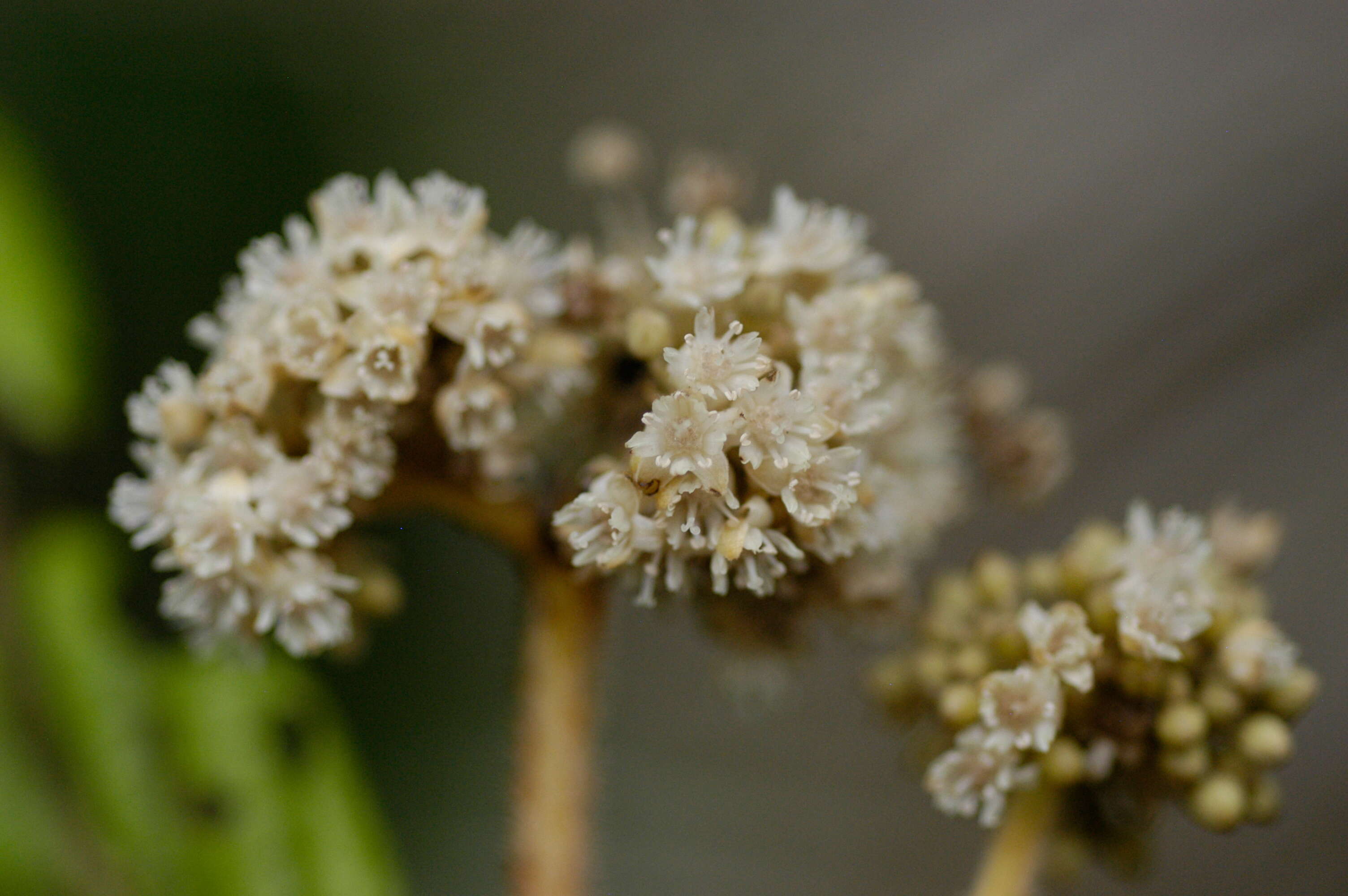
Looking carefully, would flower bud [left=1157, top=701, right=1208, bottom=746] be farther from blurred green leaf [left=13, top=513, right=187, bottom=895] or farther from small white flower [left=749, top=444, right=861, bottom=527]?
blurred green leaf [left=13, top=513, right=187, bottom=895]

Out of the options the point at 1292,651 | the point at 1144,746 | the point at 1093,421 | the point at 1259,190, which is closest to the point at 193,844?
the point at 1144,746

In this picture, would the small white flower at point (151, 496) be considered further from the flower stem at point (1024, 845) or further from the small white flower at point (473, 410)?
the flower stem at point (1024, 845)

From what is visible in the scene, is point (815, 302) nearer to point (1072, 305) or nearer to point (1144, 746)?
point (1144, 746)

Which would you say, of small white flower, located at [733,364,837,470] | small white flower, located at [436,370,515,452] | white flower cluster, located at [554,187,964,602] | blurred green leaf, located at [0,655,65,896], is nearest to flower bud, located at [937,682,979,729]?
white flower cluster, located at [554,187,964,602]

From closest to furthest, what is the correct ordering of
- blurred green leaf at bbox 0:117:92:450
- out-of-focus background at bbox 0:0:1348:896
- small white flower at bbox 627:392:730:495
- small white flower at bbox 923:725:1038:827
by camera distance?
small white flower at bbox 627:392:730:495 → small white flower at bbox 923:725:1038:827 → blurred green leaf at bbox 0:117:92:450 → out-of-focus background at bbox 0:0:1348:896

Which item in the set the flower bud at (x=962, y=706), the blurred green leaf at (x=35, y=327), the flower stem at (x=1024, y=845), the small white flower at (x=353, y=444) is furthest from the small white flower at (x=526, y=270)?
the blurred green leaf at (x=35, y=327)

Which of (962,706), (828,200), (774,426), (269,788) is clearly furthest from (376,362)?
(828,200)

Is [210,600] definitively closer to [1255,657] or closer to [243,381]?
[243,381]
